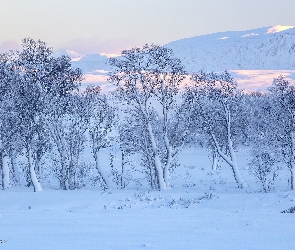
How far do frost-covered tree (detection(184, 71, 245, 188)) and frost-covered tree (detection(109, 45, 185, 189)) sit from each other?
154 cm

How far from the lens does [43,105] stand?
26734 millimetres

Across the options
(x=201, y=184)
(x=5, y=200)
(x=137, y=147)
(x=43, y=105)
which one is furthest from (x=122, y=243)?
(x=201, y=184)

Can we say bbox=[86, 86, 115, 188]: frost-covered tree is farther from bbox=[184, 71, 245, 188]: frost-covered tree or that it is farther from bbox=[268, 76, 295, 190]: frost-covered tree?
bbox=[268, 76, 295, 190]: frost-covered tree

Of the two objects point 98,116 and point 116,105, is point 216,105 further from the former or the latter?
point 98,116

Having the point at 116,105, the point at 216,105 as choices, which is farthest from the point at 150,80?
the point at 216,105

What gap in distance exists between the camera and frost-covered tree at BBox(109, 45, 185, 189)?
29453 mm

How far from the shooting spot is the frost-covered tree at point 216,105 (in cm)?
3209

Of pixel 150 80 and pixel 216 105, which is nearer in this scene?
pixel 150 80

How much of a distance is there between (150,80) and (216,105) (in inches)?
276

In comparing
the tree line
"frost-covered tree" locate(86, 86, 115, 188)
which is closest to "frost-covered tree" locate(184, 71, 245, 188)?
the tree line

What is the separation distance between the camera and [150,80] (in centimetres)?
2992

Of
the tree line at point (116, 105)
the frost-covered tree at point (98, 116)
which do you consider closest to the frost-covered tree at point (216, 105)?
the tree line at point (116, 105)

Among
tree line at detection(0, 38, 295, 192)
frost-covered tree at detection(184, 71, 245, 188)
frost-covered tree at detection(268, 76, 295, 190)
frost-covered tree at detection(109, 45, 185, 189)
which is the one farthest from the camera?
frost-covered tree at detection(184, 71, 245, 188)

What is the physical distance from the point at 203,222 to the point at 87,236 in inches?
131
